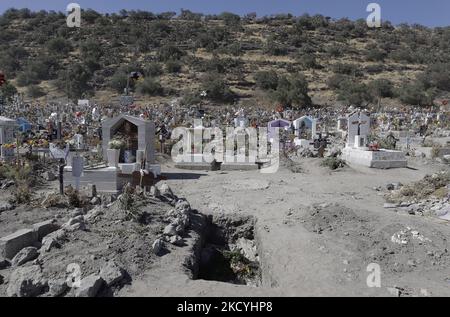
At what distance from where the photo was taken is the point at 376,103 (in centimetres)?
4156

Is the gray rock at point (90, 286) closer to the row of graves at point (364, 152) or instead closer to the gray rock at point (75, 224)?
the gray rock at point (75, 224)

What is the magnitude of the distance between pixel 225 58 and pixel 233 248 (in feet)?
142

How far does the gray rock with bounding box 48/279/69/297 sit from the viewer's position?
16.9 feet

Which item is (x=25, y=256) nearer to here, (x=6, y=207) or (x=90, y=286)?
(x=90, y=286)

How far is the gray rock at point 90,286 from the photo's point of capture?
197 inches

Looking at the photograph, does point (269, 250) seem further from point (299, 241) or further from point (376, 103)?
point (376, 103)

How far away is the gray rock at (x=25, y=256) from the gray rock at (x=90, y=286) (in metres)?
Result: 1.42

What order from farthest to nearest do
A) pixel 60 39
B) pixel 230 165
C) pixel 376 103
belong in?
pixel 60 39, pixel 376 103, pixel 230 165

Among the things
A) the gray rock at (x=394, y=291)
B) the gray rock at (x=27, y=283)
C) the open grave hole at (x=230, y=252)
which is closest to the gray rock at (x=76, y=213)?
the open grave hole at (x=230, y=252)

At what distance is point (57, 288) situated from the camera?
17.0 feet

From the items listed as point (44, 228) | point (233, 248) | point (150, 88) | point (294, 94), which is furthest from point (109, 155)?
point (150, 88)

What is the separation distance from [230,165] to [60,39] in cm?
4242
